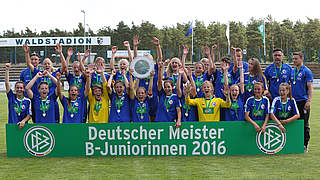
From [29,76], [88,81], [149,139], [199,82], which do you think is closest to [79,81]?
[88,81]

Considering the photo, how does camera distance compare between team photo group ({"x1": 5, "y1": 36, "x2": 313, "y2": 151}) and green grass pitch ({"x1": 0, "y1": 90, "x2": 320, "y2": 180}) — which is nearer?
green grass pitch ({"x1": 0, "y1": 90, "x2": 320, "y2": 180})

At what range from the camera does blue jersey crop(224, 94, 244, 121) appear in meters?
7.68

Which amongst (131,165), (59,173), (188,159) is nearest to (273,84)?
(188,159)

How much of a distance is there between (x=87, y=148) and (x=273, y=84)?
373 cm

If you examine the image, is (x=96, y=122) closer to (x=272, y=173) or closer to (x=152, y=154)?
(x=152, y=154)

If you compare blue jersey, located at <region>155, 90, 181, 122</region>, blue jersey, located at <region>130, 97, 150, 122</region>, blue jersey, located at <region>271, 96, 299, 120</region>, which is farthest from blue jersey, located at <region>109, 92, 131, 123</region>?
blue jersey, located at <region>271, 96, 299, 120</region>

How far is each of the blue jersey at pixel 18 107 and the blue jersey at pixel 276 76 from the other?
183 inches

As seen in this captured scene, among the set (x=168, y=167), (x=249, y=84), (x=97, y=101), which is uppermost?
(x=249, y=84)

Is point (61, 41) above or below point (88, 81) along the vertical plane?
above

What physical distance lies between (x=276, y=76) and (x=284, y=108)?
71 centimetres

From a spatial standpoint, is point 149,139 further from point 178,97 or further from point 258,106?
point 258,106

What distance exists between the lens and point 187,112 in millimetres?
7781

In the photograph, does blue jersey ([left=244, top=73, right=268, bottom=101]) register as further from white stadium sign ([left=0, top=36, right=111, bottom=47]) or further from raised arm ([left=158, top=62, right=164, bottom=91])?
white stadium sign ([left=0, top=36, right=111, bottom=47])

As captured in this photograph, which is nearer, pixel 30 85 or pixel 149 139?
pixel 149 139
